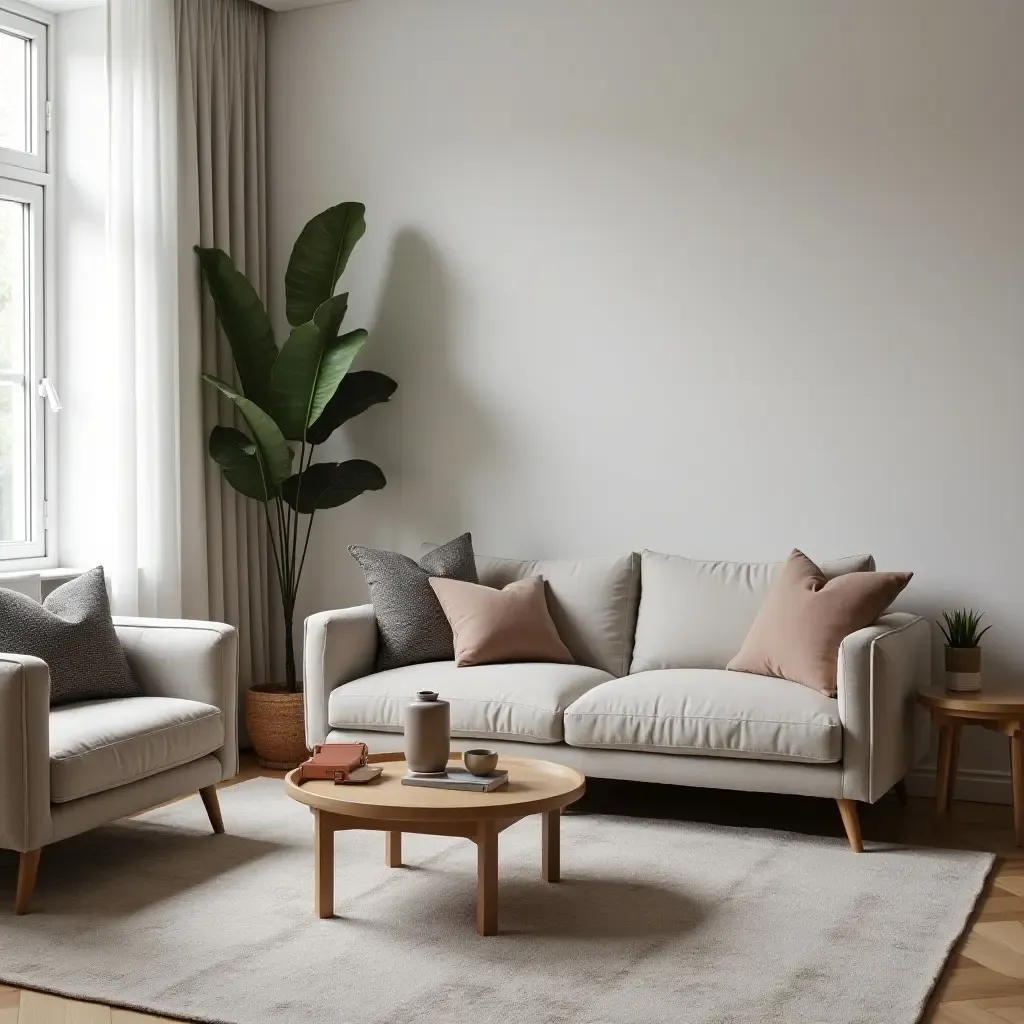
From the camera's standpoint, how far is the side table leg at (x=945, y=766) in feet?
13.5

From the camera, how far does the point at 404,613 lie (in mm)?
4578

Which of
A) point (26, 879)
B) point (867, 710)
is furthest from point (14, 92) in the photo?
point (867, 710)

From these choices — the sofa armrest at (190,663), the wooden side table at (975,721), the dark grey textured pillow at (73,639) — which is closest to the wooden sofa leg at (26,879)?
the dark grey textured pillow at (73,639)

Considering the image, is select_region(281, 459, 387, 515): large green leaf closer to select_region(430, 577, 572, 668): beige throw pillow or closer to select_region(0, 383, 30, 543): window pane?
select_region(430, 577, 572, 668): beige throw pillow

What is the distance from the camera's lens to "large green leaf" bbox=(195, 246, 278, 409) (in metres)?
4.99

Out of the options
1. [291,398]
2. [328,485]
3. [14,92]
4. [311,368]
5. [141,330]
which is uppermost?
[14,92]

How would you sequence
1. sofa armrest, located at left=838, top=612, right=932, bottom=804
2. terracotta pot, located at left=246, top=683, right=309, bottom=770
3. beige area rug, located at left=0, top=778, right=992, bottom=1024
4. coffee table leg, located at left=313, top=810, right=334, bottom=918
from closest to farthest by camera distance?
1. beige area rug, located at left=0, top=778, right=992, bottom=1024
2. coffee table leg, located at left=313, top=810, right=334, bottom=918
3. sofa armrest, located at left=838, top=612, right=932, bottom=804
4. terracotta pot, located at left=246, top=683, right=309, bottom=770

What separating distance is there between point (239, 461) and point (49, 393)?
762 mm

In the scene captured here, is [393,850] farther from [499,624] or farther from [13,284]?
[13,284]

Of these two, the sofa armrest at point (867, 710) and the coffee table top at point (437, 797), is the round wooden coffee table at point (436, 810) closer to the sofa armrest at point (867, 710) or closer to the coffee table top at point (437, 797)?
the coffee table top at point (437, 797)

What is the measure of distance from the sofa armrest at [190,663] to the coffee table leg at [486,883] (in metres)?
1.22

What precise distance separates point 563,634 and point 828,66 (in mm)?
2288

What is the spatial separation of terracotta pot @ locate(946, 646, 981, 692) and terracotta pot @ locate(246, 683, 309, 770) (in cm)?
242

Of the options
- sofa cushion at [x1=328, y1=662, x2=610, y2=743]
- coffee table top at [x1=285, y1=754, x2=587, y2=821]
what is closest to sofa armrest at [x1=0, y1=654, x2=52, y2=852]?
coffee table top at [x1=285, y1=754, x2=587, y2=821]
